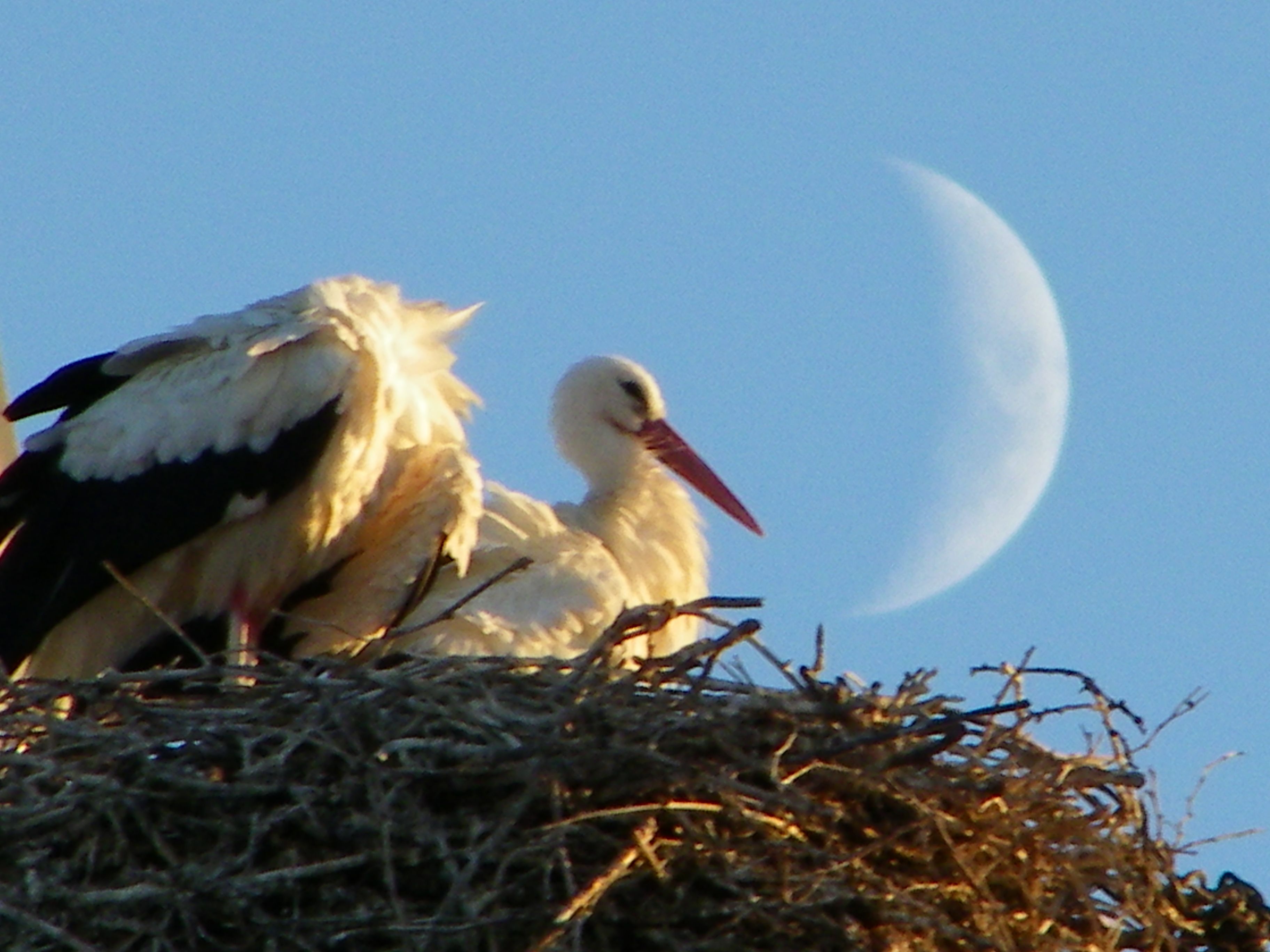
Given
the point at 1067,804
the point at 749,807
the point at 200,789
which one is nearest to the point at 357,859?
the point at 200,789

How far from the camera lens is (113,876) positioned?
12.2ft

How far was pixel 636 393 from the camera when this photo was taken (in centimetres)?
692

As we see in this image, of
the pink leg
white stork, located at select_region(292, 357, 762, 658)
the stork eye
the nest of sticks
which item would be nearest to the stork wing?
the pink leg

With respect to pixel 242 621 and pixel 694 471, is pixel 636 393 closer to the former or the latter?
pixel 694 471

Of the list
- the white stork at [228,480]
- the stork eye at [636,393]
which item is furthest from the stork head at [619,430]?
the white stork at [228,480]

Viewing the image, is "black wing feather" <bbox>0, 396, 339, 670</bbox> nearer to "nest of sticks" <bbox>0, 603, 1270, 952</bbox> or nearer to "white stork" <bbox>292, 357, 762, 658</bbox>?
"white stork" <bbox>292, 357, 762, 658</bbox>

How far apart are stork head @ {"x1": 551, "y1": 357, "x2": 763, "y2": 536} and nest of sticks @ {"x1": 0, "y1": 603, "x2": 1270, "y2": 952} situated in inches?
107

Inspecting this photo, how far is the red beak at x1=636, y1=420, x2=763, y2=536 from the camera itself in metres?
6.93

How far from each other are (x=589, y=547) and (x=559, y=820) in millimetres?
2591

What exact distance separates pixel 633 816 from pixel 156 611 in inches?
36.2

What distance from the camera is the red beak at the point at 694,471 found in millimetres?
6926

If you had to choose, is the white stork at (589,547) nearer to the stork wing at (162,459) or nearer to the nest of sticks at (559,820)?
the stork wing at (162,459)

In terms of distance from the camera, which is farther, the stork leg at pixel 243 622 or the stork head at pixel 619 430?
the stork head at pixel 619 430

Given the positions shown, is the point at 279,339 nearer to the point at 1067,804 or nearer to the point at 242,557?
the point at 242,557
